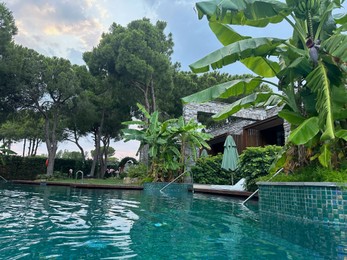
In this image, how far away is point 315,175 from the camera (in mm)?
4746

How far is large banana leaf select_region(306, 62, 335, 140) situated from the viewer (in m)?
4.02

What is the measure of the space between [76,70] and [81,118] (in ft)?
14.8

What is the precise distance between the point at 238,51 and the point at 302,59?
1143 mm

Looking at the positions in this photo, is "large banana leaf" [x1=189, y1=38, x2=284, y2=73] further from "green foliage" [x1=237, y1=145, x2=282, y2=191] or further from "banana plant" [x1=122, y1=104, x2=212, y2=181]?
"banana plant" [x1=122, y1=104, x2=212, y2=181]

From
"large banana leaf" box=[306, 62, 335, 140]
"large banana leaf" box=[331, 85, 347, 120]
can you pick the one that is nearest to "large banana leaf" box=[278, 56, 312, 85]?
"large banana leaf" box=[306, 62, 335, 140]

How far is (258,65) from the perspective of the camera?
6.14m

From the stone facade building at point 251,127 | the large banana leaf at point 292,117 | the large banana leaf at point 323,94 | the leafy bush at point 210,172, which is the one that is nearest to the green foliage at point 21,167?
the stone facade building at point 251,127

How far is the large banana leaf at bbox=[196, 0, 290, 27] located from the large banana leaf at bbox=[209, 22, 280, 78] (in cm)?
17

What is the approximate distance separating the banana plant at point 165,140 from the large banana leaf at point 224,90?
7.33m

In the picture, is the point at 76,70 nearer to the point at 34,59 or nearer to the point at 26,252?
the point at 34,59

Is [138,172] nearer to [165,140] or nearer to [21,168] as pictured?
[165,140]

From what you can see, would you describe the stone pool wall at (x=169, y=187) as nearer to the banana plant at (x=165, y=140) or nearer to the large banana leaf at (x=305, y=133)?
the banana plant at (x=165, y=140)

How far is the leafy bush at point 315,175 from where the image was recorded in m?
4.39

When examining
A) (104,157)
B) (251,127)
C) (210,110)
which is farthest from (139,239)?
(104,157)
